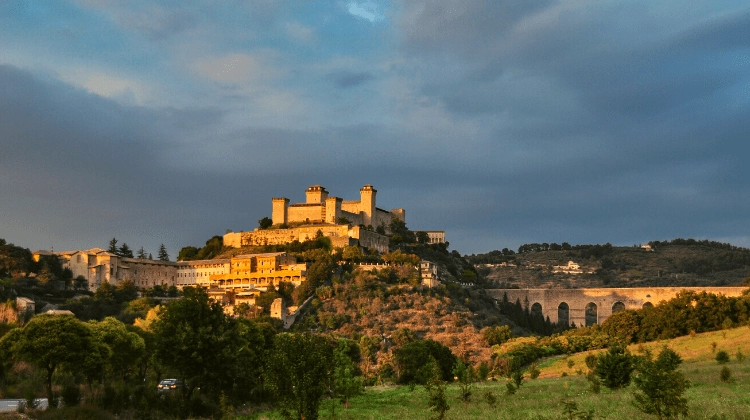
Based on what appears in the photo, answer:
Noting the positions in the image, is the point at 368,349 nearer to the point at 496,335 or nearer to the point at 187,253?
the point at 496,335

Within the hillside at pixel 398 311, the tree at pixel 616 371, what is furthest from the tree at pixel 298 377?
the hillside at pixel 398 311

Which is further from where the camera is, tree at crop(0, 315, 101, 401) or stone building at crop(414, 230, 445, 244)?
stone building at crop(414, 230, 445, 244)

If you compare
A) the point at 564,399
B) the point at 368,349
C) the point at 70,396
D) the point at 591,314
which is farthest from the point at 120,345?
the point at 591,314

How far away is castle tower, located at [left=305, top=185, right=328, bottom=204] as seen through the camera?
11756 centimetres

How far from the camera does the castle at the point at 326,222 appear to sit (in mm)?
108375

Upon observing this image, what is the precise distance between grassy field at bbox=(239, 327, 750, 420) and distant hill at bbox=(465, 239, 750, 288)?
9025 cm

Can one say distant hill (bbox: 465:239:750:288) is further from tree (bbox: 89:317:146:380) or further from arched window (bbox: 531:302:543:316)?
tree (bbox: 89:317:146:380)

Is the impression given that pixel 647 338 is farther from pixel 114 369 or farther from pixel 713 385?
pixel 114 369

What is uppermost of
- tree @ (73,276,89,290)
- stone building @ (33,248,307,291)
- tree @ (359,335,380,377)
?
stone building @ (33,248,307,291)

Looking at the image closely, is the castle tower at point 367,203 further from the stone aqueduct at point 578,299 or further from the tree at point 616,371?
the tree at point 616,371

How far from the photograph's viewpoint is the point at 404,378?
62.3 m

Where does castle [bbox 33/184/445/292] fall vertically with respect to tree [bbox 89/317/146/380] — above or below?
above

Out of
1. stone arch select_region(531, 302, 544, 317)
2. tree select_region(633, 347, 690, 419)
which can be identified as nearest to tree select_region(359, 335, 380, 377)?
stone arch select_region(531, 302, 544, 317)

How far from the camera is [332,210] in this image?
114 m
